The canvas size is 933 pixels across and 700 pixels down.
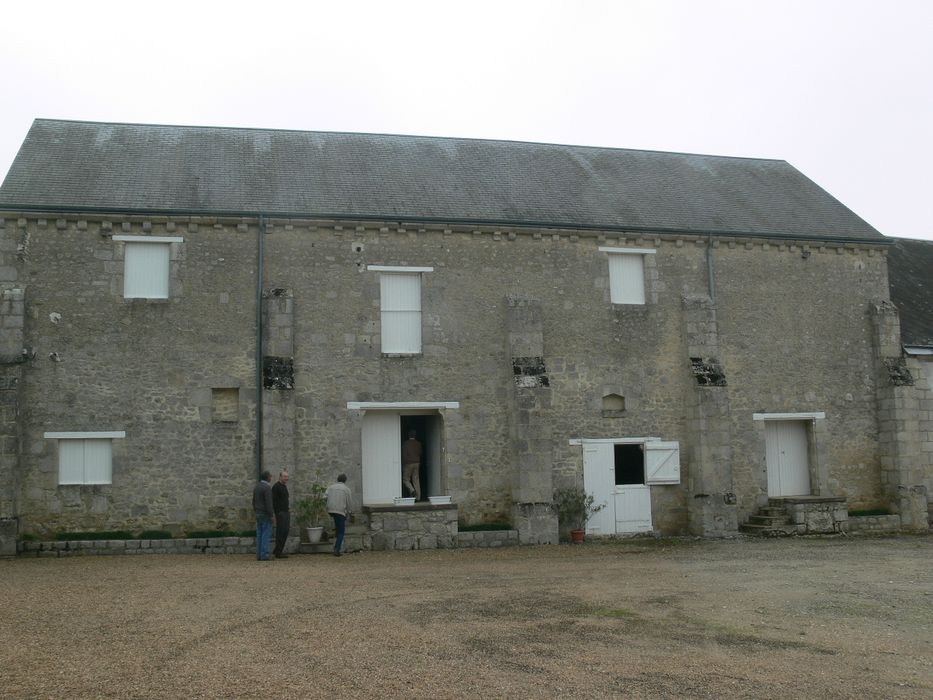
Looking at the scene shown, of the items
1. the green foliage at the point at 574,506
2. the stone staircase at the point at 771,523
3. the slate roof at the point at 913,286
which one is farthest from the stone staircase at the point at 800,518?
the slate roof at the point at 913,286

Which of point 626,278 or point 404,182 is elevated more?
point 404,182

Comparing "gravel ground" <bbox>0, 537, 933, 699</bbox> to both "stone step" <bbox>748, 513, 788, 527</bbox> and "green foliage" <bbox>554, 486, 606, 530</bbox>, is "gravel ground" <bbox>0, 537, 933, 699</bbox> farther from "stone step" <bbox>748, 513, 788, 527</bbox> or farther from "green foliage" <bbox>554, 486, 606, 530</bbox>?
"stone step" <bbox>748, 513, 788, 527</bbox>

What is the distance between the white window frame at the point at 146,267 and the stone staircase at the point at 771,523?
40.3 ft

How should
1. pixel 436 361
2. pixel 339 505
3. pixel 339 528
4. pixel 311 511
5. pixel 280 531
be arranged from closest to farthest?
pixel 280 531, pixel 339 505, pixel 339 528, pixel 311 511, pixel 436 361

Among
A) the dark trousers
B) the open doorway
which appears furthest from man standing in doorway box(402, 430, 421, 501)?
the dark trousers

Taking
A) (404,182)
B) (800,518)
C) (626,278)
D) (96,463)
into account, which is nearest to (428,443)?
(626,278)

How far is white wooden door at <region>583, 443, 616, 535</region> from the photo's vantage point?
57.1ft

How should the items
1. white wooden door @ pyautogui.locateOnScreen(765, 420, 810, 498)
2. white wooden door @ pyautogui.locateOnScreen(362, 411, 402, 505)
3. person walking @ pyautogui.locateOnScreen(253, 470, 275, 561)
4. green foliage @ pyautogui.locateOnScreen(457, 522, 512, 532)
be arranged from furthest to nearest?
white wooden door @ pyautogui.locateOnScreen(765, 420, 810, 498)
white wooden door @ pyautogui.locateOnScreen(362, 411, 402, 505)
green foliage @ pyautogui.locateOnScreen(457, 522, 512, 532)
person walking @ pyautogui.locateOnScreen(253, 470, 275, 561)

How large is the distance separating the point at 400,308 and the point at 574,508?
5.13 meters

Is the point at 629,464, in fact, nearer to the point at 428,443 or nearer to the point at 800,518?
the point at 800,518

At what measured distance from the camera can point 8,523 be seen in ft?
47.6

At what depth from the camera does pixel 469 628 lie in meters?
8.55

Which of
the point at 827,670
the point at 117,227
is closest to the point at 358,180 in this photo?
the point at 117,227

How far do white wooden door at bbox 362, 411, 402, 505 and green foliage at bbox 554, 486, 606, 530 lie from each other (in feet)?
10.1
